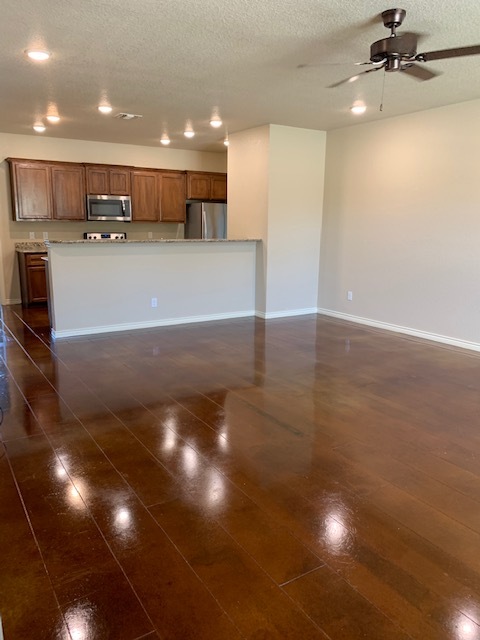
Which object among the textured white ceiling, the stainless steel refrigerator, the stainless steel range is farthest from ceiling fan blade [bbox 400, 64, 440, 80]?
the stainless steel range

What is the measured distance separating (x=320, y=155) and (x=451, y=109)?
195 centimetres

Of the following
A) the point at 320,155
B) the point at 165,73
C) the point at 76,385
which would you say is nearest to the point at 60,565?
the point at 76,385

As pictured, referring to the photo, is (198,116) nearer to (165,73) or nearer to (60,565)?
(165,73)

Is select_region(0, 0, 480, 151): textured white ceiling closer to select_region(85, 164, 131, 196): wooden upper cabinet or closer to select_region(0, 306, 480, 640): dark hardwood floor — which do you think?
select_region(85, 164, 131, 196): wooden upper cabinet

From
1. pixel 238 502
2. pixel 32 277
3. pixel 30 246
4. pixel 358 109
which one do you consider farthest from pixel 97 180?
pixel 238 502

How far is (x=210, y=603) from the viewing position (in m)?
1.62

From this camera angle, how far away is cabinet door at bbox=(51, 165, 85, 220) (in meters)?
7.19

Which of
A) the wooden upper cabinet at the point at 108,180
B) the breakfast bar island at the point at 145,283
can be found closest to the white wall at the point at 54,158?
the wooden upper cabinet at the point at 108,180

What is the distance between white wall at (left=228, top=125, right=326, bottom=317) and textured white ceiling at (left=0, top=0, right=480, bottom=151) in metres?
0.48

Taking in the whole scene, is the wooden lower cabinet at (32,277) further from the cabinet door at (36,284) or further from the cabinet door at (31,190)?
the cabinet door at (31,190)

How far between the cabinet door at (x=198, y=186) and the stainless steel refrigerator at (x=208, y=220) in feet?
0.71

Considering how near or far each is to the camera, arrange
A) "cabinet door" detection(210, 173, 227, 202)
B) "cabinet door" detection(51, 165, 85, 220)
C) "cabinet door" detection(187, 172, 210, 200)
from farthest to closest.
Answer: "cabinet door" detection(210, 173, 227, 202) < "cabinet door" detection(187, 172, 210, 200) < "cabinet door" detection(51, 165, 85, 220)

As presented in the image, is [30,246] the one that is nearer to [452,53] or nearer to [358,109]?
[358,109]

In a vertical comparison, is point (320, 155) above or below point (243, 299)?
above
